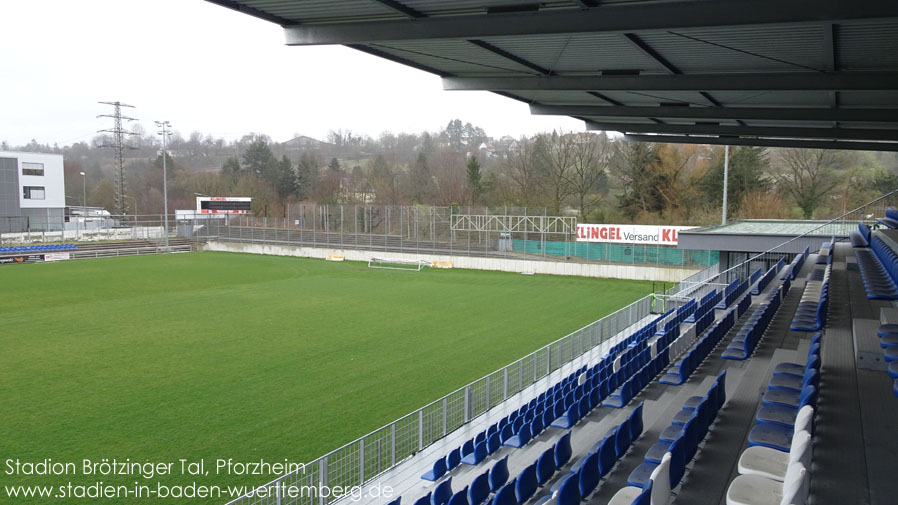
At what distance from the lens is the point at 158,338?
19.3 meters

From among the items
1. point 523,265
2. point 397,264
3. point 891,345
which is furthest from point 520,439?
point 397,264

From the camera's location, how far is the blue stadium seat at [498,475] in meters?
6.95

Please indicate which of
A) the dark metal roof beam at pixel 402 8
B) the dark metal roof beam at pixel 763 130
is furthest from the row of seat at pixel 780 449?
the dark metal roof beam at pixel 763 130

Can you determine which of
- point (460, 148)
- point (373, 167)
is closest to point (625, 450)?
point (373, 167)

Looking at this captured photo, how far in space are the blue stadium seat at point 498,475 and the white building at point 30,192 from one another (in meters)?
59.6

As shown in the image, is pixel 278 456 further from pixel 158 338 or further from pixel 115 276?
pixel 115 276

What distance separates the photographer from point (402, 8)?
285 inches

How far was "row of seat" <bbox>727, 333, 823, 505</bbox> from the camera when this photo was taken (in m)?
4.30

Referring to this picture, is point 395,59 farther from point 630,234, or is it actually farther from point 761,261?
point 630,234

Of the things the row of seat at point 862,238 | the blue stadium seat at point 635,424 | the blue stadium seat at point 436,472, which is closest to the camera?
the blue stadium seat at point 635,424

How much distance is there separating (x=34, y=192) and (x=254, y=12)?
60157mm

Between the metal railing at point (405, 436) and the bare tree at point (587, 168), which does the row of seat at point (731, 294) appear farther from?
the bare tree at point (587, 168)

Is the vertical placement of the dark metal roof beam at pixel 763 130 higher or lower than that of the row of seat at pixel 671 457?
higher

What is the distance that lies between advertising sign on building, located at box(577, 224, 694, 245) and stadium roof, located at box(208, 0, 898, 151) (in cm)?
1937
